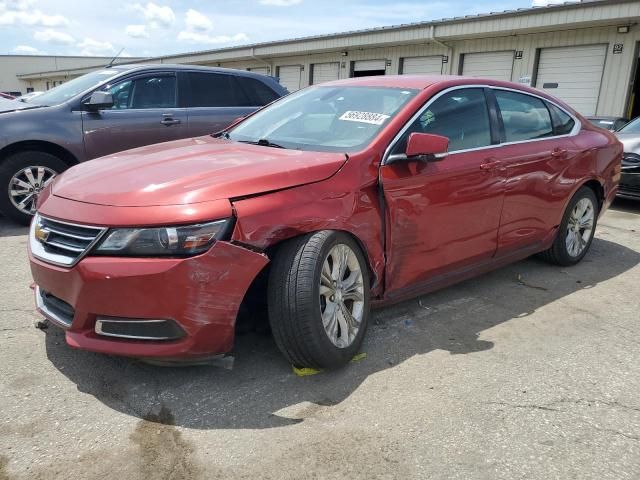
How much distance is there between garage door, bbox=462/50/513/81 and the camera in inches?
583

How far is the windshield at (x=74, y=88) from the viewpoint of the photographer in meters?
6.05

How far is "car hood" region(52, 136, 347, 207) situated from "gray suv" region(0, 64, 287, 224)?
2.85 metres

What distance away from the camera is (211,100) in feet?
22.5

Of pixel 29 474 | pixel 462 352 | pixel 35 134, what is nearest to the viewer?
pixel 29 474

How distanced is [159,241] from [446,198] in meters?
1.86

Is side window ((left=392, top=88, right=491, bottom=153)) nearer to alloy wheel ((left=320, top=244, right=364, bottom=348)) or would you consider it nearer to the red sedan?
the red sedan

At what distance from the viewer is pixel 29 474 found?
2123 mm

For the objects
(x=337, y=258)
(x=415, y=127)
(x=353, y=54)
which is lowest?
(x=337, y=258)

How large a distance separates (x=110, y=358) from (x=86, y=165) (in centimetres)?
117

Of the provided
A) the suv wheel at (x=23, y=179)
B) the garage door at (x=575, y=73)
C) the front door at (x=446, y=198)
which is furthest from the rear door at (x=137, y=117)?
the garage door at (x=575, y=73)

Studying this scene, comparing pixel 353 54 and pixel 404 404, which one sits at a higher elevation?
pixel 353 54

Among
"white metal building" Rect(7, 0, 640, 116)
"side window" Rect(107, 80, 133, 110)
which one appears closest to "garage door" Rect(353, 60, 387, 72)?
"white metal building" Rect(7, 0, 640, 116)

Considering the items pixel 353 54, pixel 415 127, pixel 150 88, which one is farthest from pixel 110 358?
pixel 353 54

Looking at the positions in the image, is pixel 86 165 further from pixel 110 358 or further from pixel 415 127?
pixel 415 127
